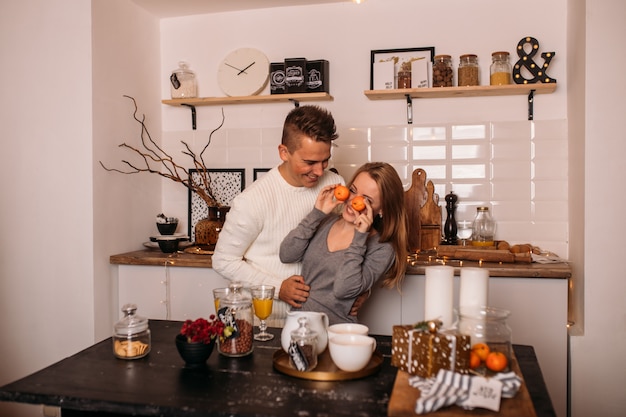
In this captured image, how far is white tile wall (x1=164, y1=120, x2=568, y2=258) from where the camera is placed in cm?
328

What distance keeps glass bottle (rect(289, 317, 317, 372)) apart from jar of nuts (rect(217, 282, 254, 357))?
0.22m

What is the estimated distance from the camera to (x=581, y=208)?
2.87m

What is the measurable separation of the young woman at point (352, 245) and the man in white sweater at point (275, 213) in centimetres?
16

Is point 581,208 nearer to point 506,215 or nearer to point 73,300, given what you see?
point 506,215

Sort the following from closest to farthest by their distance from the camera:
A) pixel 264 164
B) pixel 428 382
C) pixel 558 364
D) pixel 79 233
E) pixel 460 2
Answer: pixel 428 382 → pixel 558 364 → pixel 79 233 → pixel 460 2 → pixel 264 164

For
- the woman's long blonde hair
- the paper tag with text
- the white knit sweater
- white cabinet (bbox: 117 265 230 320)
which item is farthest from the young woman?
white cabinet (bbox: 117 265 230 320)

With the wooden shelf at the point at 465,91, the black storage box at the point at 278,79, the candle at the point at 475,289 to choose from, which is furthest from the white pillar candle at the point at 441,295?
the black storage box at the point at 278,79

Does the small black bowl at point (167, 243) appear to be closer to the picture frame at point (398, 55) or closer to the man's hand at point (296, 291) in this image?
the man's hand at point (296, 291)

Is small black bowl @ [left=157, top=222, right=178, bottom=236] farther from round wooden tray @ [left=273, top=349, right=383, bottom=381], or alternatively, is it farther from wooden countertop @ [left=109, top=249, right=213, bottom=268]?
round wooden tray @ [left=273, top=349, right=383, bottom=381]

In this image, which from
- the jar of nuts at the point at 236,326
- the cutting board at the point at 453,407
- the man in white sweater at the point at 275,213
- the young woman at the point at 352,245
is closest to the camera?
the cutting board at the point at 453,407

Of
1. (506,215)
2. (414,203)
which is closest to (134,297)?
(414,203)

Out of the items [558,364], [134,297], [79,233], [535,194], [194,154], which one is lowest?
[558,364]

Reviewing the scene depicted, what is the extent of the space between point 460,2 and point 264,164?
1503 millimetres

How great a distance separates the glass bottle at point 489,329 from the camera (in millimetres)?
1499
